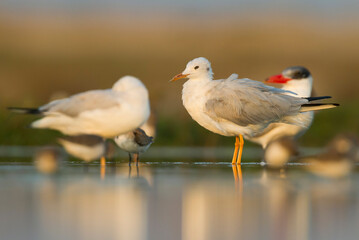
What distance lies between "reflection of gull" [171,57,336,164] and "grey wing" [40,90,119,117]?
1191 millimetres

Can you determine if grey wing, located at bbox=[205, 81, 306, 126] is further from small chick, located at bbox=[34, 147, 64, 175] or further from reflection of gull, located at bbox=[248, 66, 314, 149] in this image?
small chick, located at bbox=[34, 147, 64, 175]

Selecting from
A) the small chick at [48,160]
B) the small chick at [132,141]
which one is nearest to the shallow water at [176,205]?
the small chick at [48,160]

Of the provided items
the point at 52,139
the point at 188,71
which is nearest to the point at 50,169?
the point at 188,71

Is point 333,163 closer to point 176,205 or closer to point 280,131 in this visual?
point 280,131

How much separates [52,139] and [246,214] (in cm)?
775

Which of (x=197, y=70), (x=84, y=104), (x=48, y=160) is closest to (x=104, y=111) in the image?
(x=84, y=104)

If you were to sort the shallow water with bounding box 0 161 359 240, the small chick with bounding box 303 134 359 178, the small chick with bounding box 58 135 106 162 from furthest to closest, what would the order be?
the small chick with bounding box 58 135 106 162 < the small chick with bounding box 303 134 359 178 < the shallow water with bounding box 0 161 359 240

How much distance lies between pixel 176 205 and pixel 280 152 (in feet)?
A: 11.3

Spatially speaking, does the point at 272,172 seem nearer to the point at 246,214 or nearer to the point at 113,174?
the point at 113,174

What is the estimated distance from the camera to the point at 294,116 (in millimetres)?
8656

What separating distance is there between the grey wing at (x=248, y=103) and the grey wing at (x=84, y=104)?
49.4 inches

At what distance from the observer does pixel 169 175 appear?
685 cm

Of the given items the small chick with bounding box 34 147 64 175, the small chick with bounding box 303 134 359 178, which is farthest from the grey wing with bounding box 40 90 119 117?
the small chick with bounding box 303 134 359 178

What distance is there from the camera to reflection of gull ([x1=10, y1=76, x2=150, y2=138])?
7297mm
